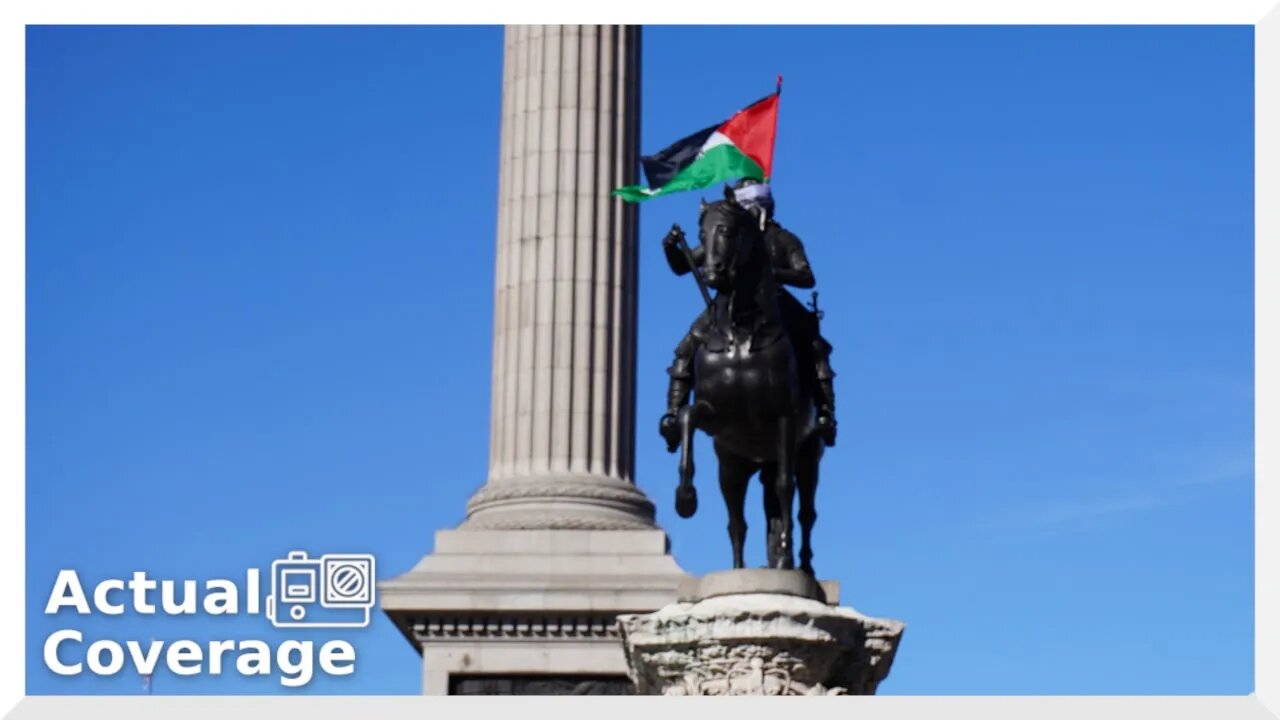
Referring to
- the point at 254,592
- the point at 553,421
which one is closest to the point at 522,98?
the point at 553,421

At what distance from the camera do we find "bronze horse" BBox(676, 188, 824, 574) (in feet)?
71.3

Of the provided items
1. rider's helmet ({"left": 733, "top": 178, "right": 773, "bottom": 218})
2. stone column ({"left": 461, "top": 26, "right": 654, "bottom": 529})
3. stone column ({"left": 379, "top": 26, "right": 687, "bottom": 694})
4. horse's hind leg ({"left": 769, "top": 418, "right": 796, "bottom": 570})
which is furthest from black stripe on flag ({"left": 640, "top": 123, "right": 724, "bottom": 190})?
stone column ({"left": 461, "top": 26, "right": 654, "bottom": 529})

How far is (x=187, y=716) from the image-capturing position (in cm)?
1936

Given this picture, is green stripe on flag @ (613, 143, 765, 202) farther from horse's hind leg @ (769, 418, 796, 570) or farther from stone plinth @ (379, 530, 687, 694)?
stone plinth @ (379, 530, 687, 694)

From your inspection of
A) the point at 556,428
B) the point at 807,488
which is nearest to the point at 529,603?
the point at 556,428

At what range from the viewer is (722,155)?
26.7 meters

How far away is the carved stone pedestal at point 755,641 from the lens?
20.5 metres

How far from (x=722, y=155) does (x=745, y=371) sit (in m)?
5.17

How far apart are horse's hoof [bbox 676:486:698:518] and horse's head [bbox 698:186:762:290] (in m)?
1.65

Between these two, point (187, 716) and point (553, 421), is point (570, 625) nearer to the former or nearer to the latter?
point (553, 421)

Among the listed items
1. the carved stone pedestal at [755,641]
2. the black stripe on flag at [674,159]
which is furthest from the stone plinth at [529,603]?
the carved stone pedestal at [755,641]

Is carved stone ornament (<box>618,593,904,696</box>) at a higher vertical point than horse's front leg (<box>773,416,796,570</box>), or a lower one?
lower

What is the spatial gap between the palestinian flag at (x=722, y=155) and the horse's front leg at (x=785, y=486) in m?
4.93

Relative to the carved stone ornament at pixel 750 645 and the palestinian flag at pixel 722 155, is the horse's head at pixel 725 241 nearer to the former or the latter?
the carved stone ornament at pixel 750 645
